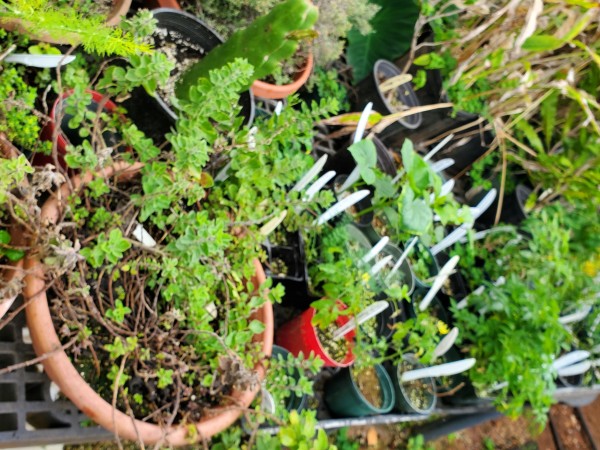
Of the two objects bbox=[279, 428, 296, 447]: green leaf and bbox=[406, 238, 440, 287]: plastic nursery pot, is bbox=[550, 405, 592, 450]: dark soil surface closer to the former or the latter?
bbox=[406, 238, 440, 287]: plastic nursery pot

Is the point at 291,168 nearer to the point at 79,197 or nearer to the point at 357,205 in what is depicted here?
the point at 79,197

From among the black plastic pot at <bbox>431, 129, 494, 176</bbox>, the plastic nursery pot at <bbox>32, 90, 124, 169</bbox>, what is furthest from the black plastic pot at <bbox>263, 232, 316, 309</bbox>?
the black plastic pot at <bbox>431, 129, 494, 176</bbox>

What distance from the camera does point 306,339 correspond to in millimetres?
1200

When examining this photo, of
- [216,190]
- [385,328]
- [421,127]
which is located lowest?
[385,328]

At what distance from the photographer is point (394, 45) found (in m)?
1.85

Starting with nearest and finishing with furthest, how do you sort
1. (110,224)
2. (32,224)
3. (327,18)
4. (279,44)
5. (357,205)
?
(32,224)
(110,224)
(279,44)
(327,18)
(357,205)

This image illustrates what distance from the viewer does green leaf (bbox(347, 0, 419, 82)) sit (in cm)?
178

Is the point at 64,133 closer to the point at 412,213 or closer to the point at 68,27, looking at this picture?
the point at 68,27

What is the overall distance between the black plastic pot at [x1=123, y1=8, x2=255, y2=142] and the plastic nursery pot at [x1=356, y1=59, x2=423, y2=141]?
0.58m

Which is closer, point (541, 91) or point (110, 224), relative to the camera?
point (110, 224)

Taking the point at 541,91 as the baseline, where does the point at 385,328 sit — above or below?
below

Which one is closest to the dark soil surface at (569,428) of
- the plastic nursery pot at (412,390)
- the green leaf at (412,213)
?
the plastic nursery pot at (412,390)

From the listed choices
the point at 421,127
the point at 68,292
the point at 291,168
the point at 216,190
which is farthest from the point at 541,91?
the point at 68,292

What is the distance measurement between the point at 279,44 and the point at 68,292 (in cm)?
56
